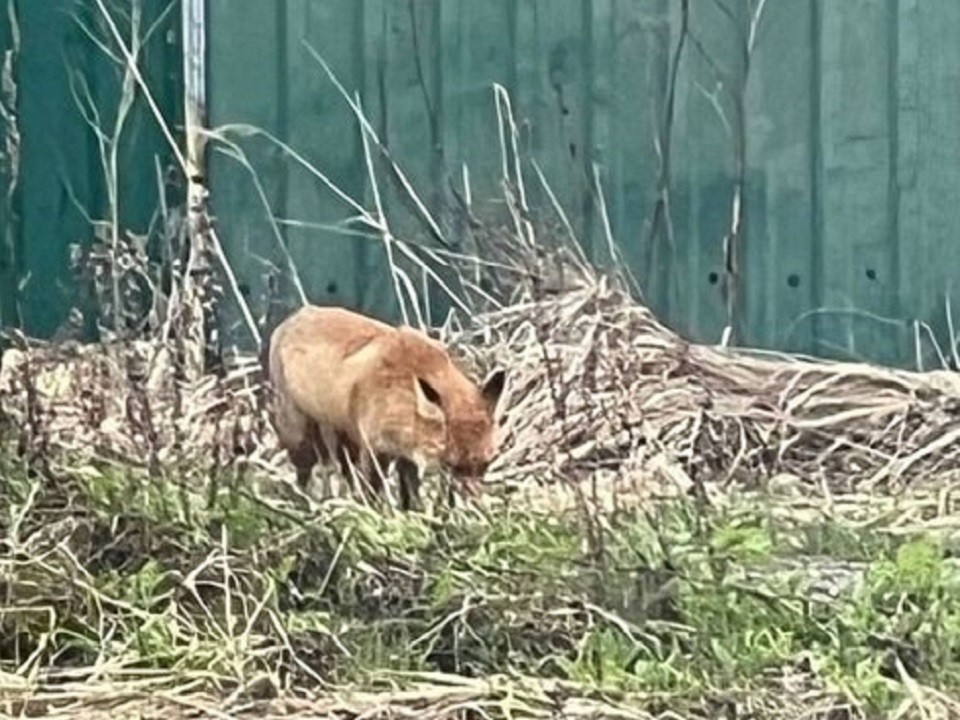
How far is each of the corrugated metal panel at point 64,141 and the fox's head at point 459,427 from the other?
6.12 ft

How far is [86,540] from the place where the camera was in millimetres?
6055

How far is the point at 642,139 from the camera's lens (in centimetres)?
855

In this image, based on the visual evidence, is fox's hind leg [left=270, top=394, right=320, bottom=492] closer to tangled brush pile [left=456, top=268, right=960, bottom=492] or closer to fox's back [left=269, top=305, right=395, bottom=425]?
fox's back [left=269, top=305, right=395, bottom=425]

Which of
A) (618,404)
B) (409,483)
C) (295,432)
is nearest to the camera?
(409,483)

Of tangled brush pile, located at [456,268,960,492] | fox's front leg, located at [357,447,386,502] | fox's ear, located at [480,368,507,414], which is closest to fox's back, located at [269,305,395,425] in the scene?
fox's front leg, located at [357,447,386,502]

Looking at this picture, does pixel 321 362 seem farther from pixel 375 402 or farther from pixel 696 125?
pixel 696 125

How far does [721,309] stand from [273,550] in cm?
294

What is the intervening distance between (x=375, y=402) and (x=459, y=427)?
25 centimetres

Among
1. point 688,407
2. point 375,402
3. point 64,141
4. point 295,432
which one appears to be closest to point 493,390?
point 375,402

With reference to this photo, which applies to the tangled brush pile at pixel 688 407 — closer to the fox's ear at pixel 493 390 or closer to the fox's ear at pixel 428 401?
the fox's ear at pixel 493 390

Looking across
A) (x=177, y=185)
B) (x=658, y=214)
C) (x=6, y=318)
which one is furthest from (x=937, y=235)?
(x=6, y=318)

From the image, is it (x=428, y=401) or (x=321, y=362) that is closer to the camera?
(x=428, y=401)

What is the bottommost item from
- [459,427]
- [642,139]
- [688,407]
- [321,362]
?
[688,407]

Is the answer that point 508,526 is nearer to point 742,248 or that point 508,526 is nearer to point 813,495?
point 813,495
